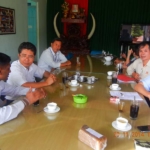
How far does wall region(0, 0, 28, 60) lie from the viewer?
3.87 meters

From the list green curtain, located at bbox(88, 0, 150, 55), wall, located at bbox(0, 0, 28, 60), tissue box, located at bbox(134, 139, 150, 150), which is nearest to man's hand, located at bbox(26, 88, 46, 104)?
tissue box, located at bbox(134, 139, 150, 150)

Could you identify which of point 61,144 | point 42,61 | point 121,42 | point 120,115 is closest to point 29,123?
point 61,144

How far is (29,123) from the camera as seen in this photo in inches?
45.6

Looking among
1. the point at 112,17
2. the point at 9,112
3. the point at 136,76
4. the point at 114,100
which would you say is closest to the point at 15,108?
the point at 9,112

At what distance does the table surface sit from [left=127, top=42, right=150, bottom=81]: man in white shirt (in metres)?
0.88

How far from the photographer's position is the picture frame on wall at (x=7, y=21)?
3.72 metres

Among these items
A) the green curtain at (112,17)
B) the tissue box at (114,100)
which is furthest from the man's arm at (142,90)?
the green curtain at (112,17)

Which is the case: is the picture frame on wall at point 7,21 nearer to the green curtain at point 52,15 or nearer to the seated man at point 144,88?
the green curtain at point 52,15

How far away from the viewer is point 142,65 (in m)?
2.46

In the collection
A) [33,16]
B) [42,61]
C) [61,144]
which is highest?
[33,16]

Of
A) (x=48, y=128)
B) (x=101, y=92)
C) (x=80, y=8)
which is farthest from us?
(x=80, y=8)

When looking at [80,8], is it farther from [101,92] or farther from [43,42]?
[101,92]

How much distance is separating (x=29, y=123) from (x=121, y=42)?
5332 mm

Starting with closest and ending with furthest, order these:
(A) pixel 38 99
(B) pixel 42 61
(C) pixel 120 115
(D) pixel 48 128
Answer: (D) pixel 48 128
(C) pixel 120 115
(A) pixel 38 99
(B) pixel 42 61
